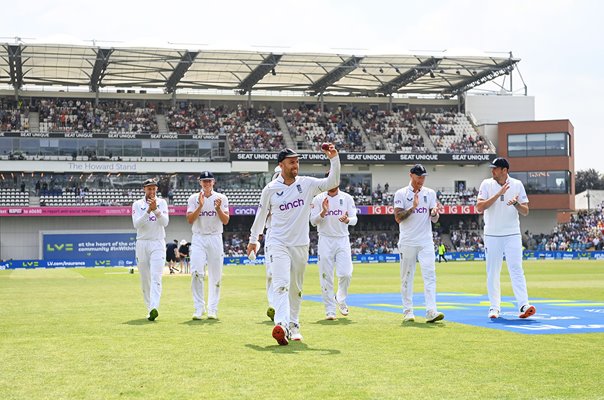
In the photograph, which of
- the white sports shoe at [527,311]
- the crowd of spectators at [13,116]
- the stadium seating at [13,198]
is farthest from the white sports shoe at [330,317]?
the crowd of spectators at [13,116]

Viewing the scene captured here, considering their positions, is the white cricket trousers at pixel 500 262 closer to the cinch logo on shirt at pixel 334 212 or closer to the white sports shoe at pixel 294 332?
the cinch logo on shirt at pixel 334 212

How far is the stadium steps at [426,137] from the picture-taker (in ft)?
248

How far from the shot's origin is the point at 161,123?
234ft

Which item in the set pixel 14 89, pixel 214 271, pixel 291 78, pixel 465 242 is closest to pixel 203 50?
pixel 291 78

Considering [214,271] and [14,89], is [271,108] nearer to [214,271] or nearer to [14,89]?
[14,89]

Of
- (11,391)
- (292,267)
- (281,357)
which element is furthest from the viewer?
(292,267)

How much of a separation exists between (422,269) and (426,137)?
63.1m

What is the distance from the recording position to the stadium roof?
6128 centimetres

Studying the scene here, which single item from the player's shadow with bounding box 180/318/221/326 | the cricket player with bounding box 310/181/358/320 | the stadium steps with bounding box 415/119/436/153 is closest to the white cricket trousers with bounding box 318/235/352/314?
the cricket player with bounding box 310/181/358/320

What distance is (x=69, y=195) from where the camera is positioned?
213 feet

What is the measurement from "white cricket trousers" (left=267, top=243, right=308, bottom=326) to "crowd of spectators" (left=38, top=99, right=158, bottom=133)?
5668cm

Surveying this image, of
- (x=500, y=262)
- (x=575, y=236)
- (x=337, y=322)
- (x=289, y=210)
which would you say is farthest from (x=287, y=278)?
(x=575, y=236)

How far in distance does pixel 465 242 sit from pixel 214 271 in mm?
58137

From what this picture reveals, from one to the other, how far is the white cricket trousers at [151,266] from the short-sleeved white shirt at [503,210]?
5736 millimetres
